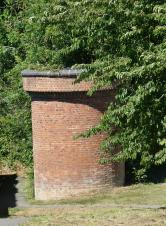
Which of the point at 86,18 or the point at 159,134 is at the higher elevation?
the point at 86,18

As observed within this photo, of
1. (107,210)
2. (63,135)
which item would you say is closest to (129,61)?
(107,210)

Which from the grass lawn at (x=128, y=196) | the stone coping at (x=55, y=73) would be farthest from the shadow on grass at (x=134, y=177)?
the stone coping at (x=55, y=73)

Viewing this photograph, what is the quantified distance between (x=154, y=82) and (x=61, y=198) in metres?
8.00

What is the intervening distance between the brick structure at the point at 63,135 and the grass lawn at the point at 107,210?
1.53 ft

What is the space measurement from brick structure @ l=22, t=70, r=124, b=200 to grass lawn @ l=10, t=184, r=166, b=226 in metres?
0.47

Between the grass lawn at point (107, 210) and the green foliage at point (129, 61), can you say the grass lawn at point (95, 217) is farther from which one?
the green foliage at point (129, 61)

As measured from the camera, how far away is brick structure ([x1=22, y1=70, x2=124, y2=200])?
16.5m

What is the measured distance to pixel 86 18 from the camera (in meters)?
10.1

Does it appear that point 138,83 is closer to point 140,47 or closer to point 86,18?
point 140,47

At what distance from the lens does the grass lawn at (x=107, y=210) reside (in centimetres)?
1335

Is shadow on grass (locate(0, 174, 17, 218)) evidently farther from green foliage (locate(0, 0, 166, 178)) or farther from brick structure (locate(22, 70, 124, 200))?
green foliage (locate(0, 0, 166, 178))

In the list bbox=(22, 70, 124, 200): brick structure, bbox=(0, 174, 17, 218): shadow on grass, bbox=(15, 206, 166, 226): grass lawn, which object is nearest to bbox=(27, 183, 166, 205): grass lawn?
bbox=(22, 70, 124, 200): brick structure

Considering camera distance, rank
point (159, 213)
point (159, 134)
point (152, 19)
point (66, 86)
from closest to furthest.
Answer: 1. point (152, 19)
2. point (159, 134)
3. point (159, 213)
4. point (66, 86)

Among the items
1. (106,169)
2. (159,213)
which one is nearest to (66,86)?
(106,169)
